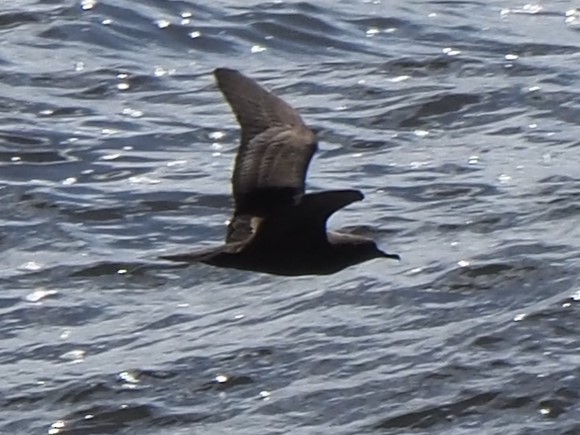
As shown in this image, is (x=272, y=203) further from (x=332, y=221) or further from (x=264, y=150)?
(x=332, y=221)

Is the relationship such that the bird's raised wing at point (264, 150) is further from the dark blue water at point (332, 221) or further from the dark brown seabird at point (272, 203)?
the dark blue water at point (332, 221)

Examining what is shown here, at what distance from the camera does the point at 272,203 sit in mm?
7723

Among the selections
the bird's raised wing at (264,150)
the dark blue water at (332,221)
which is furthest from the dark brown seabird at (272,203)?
the dark blue water at (332,221)

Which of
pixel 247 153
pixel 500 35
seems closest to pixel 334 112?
pixel 500 35

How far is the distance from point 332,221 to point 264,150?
3.20m

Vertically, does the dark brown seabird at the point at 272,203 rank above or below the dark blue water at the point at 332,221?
above

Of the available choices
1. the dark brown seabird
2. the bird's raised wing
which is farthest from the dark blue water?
the bird's raised wing

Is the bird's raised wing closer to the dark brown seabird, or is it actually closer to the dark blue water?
the dark brown seabird

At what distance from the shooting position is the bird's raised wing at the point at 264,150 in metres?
7.70

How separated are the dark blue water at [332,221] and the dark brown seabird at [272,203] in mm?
1131

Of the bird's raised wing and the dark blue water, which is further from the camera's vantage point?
the dark blue water

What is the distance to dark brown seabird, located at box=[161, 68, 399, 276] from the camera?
7.70m

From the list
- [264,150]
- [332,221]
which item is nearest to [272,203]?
[264,150]

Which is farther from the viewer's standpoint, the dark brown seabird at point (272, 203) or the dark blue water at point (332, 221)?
the dark blue water at point (332, 221)
